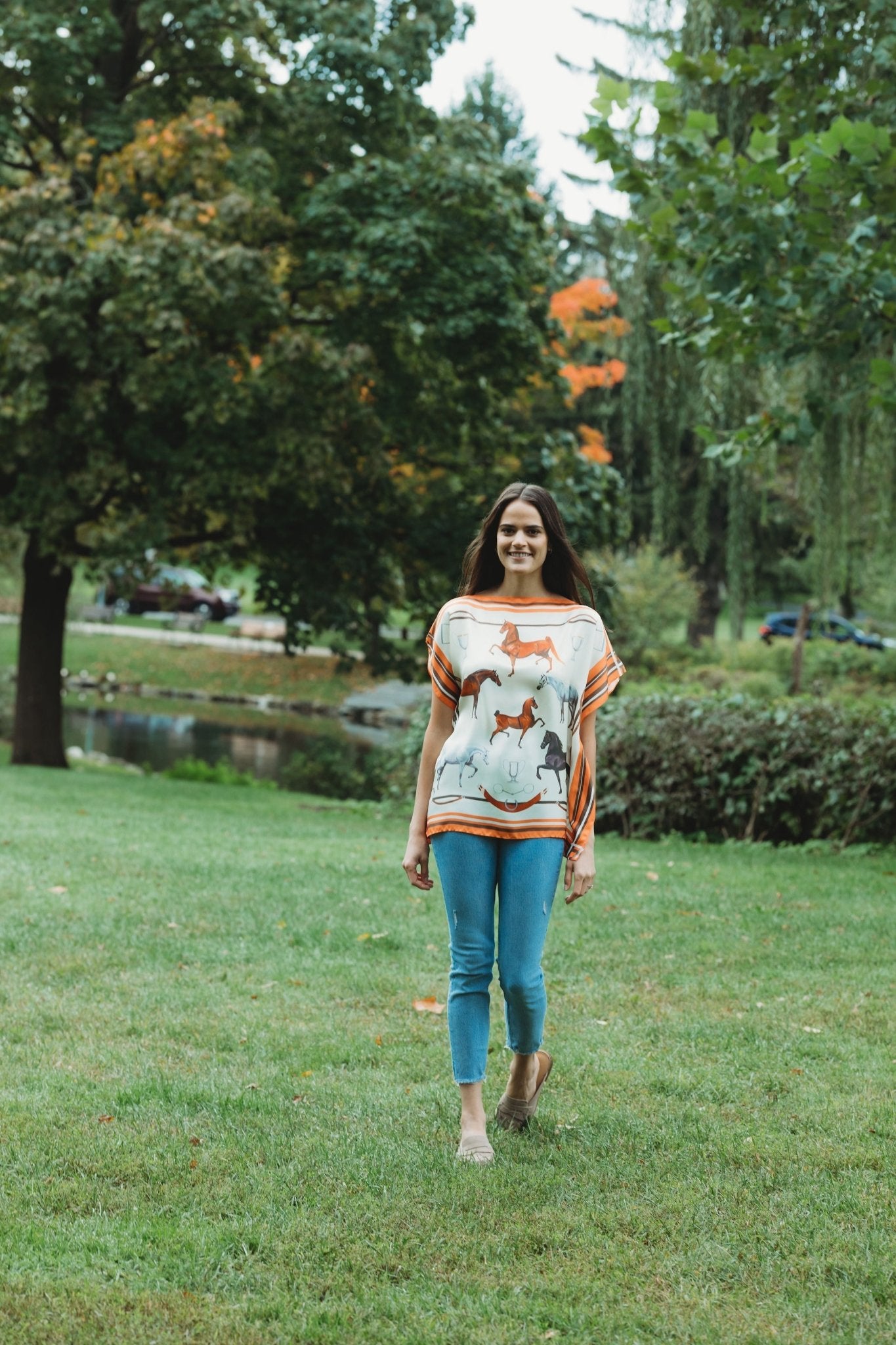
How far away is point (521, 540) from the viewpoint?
4.01m

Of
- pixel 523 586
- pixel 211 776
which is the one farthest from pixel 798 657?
pixel 523 586

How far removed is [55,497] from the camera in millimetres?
14125

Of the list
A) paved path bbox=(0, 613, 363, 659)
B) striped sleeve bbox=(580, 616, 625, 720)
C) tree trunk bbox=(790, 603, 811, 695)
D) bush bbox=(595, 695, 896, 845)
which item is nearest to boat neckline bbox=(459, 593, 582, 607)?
striped sleeve bbox=(580, 616, 625, 720)

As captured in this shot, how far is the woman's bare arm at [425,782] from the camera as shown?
4.01 metres

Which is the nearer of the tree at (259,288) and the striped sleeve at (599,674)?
the striped sleeve at (599,674)

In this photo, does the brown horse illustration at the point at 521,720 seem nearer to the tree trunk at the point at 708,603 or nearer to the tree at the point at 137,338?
the tree at the point at 137,338

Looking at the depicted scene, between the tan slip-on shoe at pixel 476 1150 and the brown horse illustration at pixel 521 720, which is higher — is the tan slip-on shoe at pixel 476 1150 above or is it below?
below

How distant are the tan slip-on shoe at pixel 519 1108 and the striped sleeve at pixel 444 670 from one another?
3.89 feet

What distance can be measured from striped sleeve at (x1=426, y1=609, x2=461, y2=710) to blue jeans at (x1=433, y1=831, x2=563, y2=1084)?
42cm

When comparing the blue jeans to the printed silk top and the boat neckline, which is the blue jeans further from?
the boat neckline

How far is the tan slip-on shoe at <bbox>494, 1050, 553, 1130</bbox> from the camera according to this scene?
416cm

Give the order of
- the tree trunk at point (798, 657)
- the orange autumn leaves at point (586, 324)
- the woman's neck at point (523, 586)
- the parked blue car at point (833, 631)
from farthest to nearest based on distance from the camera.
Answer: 1. the parked blue car at point (833, 631)
2. the tree trunk at point (798, 657)
3. the orange autumn leaves at point (586, 324)
4. the woman's neck at point (523, 586)

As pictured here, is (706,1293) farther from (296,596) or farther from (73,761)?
(73,761)

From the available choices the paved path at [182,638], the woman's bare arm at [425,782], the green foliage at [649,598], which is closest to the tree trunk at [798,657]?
the green foliage at [649,598]
